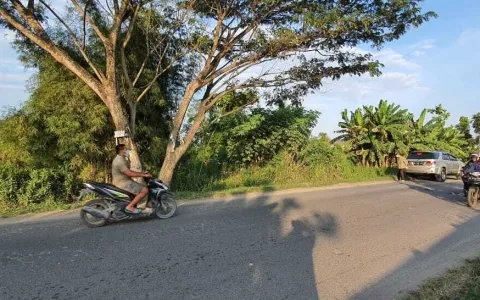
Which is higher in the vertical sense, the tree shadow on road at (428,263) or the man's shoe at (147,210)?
the man's shoe at (147,210)

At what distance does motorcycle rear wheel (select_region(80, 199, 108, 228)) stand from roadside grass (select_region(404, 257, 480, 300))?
560 cm

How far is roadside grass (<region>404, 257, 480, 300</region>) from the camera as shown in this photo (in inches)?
167

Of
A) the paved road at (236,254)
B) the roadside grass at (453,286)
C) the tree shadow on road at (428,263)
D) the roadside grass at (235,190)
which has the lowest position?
the tree shadow on road at (428,263)

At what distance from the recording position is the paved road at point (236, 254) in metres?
4.46

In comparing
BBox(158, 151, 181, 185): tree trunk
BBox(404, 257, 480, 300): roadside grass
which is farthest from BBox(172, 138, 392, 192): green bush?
BBox(404, 257, 480, 300): roadside grass

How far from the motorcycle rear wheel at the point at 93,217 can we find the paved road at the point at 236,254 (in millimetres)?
174

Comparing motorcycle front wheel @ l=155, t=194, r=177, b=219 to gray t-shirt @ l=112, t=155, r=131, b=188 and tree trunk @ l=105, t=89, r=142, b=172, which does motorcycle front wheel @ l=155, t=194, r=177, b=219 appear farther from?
tree trunk @ l=105, t=89, r=142, b=172

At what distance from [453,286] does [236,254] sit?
287 centimetres

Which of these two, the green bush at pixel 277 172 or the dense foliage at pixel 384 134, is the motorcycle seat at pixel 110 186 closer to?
the green bush at pixel 277 172

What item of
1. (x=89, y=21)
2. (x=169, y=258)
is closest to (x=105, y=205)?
(x=169, y=258)

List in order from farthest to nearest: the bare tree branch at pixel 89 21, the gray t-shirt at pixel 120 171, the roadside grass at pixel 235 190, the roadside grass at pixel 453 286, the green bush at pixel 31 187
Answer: the roadside grass at pixel 235 190, the bare tree branch at pixel 89 21, the green bush at pixel 31 187, the gray t-shirt at pixel 120 171, the roadside grass at pixel 453 286

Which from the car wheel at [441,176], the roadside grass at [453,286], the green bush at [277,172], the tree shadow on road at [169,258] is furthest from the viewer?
the car wheel at [441,176]

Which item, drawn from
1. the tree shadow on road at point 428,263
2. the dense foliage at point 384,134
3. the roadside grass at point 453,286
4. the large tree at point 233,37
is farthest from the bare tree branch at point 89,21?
the dense foliage at point 384,134

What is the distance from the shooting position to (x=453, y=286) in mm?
4598
